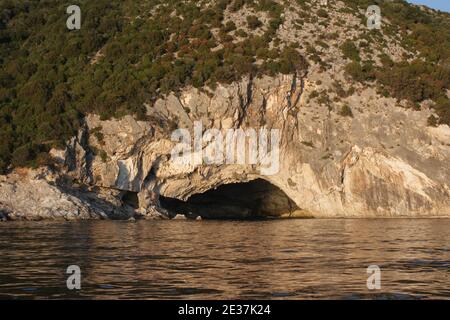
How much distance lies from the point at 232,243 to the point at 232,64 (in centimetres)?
3161

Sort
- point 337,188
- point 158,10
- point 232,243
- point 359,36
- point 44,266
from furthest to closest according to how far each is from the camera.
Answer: point 158,10, point 359,36, point 337,188, point 232,243, point 44,266

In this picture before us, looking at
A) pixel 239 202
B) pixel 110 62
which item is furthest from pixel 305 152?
pixel 110 62

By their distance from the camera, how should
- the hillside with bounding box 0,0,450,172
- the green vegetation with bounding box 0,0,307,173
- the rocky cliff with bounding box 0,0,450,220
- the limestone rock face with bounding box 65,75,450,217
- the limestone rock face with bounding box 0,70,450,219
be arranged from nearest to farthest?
the rocky cliff with bounding box 0,0,450,220, the limestone rock face with bounding box 0,70,450,219, the limestone rock face with bounding box 65,75,450,217, the green vegetation with bounding box 0,0,307,173, the hillside with bounding box 0,0,450,172

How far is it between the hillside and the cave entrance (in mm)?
9373

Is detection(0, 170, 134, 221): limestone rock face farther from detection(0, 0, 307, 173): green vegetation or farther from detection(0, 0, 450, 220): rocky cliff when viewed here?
detection(0, 0, 307, 173): green vegetation

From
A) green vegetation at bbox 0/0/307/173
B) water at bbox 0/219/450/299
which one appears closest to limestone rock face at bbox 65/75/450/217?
green vegetation at bbox 0/0/307/173

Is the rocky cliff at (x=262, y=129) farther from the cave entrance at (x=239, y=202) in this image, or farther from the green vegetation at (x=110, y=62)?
the green vegetation at (x=110, y=62)

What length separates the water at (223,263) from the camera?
15.9 m

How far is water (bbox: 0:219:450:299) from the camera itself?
1592cm

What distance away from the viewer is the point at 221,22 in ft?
214

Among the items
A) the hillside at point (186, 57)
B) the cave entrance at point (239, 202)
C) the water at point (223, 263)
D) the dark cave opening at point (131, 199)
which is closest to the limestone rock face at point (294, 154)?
the dark cave opening at point (131, 199)

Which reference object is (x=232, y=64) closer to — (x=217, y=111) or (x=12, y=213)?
(x=217, y=111)

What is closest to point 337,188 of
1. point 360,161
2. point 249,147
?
point 360,161

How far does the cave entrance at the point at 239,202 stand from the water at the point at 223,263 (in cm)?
2353
